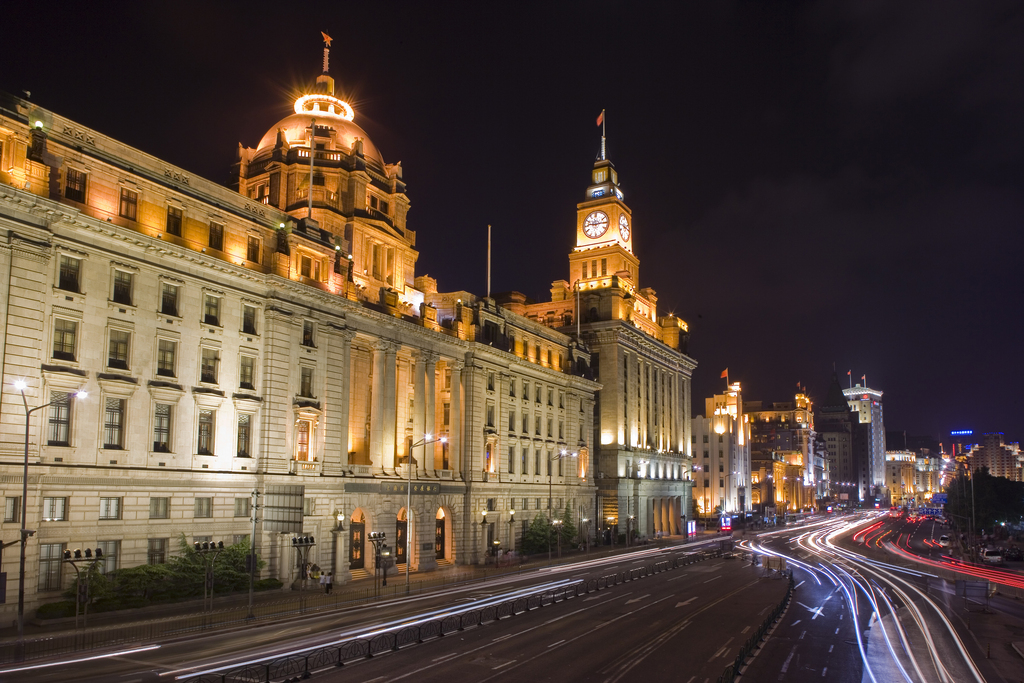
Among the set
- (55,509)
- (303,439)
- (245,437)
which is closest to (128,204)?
(245,437)

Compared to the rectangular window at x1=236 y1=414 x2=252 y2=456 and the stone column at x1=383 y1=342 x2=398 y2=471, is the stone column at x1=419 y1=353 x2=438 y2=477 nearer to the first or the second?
the stone column at x1=383 y1=342 x2=398 y2=471

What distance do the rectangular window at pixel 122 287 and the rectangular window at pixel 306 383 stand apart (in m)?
13.7

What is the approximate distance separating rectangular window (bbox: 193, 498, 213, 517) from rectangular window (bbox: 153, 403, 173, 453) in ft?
12.8

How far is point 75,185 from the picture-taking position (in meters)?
44.4

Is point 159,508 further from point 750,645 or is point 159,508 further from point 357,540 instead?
point 750,645

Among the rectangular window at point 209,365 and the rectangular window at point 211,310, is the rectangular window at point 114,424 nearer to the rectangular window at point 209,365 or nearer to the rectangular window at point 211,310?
the rectangular window at point 209,365

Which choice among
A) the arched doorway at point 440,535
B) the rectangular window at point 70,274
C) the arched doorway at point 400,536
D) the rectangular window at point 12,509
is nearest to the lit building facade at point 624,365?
the arched doorway at point 440,535

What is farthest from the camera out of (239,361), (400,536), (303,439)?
(400,536)

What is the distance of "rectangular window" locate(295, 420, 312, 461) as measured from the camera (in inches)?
2221

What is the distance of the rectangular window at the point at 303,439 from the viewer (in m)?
56.4

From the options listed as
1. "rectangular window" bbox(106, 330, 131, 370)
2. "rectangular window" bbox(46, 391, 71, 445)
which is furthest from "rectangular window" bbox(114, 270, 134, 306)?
"rectangular window" bbox(46, 391, 71, 445)

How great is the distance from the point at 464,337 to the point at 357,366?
15.2m

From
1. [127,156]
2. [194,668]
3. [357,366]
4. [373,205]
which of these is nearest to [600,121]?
[373,205]

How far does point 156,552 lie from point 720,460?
139 m
